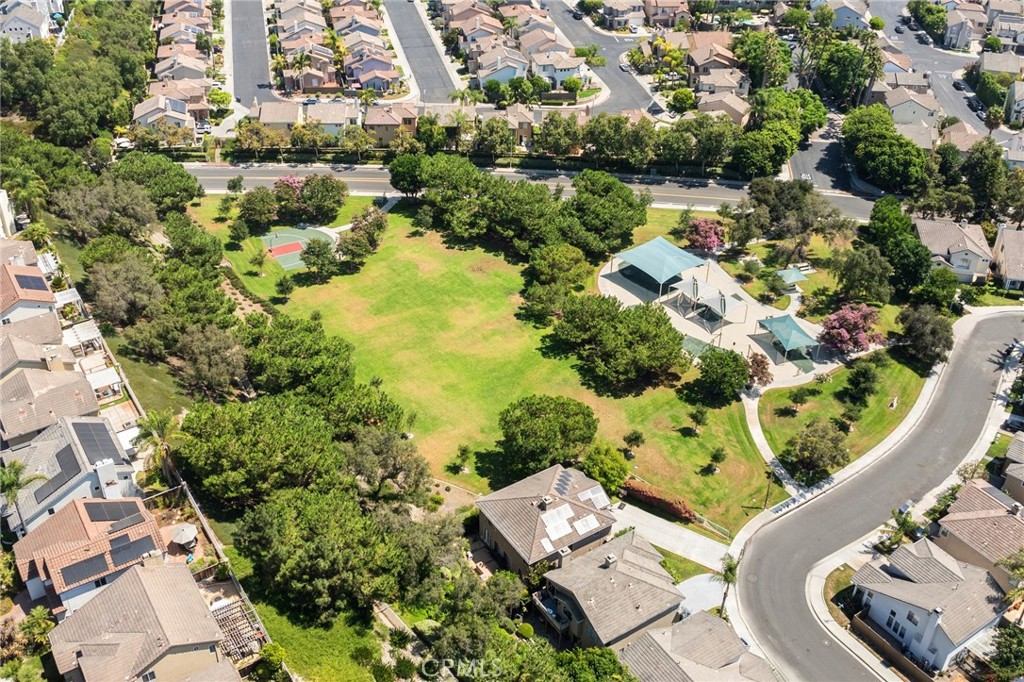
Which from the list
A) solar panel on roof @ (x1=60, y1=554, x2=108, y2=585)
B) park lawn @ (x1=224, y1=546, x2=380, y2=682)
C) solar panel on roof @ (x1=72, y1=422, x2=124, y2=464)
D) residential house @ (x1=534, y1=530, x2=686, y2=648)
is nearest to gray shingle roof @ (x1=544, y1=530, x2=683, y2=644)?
residential house @ (x1=534, y1=530, x2=686, y2=648)

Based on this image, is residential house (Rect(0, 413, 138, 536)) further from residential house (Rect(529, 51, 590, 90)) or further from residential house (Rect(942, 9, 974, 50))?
residential house (Rect(942, 9, 974, 50))

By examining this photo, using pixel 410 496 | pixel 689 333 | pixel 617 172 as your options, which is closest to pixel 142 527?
pixel 410 496

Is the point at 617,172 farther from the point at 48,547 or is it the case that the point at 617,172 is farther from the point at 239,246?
the point at 48,547

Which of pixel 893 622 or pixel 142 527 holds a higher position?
pixel 142 527

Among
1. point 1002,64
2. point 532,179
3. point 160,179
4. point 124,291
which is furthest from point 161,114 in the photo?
point 1002,64

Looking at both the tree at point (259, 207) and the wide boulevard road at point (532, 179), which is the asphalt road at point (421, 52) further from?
the tree at point (259, 207)

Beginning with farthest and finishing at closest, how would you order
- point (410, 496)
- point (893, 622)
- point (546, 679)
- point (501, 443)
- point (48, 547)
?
point (501, 443)
point (410, 496)
point (893, 622)
point (48, 547)
point (546, 679)

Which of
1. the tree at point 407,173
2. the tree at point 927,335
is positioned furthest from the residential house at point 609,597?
the tree at point 407,173
